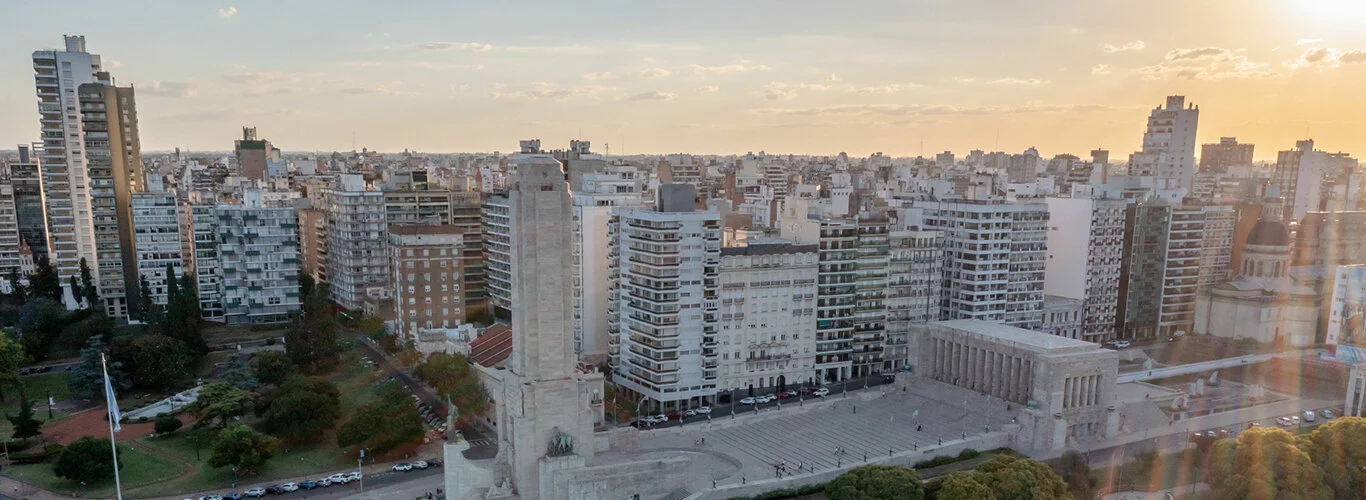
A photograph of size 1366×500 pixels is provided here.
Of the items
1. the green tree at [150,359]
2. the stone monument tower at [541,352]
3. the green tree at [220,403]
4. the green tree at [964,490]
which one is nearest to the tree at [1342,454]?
the green tree at [964,490]

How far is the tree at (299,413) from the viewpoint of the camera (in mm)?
60125

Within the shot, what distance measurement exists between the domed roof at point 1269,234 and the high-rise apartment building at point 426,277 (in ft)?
305

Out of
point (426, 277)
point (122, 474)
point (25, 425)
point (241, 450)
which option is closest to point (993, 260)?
point (426, 277)

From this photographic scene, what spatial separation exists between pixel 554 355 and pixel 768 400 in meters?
28.0

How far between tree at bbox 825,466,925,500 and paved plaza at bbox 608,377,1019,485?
320 inches

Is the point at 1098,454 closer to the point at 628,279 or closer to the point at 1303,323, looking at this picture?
the point at 628,279

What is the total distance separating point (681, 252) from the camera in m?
68.1

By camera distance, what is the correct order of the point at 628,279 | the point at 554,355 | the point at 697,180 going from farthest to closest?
the point at 697,180 → the point at 628,279 → the point at 554,355

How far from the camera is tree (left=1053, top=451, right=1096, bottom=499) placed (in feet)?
165

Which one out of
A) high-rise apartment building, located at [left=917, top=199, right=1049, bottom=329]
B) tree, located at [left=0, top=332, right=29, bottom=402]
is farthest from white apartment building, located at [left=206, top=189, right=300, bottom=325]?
high-rise apartment building, located at [left=917, top=199, right=1049, bottom=329]

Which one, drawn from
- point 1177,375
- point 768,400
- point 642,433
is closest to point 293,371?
point 642,433

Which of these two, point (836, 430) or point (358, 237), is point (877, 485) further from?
point (358, 237)

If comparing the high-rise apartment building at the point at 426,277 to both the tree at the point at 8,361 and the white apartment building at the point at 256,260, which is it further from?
the tree at the point at 8,361

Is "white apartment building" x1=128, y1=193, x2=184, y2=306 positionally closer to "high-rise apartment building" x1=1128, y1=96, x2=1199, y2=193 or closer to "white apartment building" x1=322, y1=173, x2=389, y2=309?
"white apartment building" x1=322, y1=173, x2=389, y2=309
